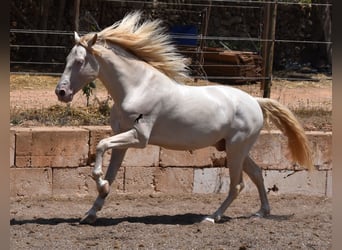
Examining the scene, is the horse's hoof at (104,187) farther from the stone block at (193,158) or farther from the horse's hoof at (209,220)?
the stone block at (193,158)

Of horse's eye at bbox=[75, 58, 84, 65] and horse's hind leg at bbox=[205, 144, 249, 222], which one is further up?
horse's eye at bbox=[75, 58, 84, 65]

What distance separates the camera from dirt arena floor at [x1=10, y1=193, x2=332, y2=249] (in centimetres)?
A: 528

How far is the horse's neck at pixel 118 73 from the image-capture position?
5.91m

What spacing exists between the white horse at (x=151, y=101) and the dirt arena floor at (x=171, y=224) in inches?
12.1

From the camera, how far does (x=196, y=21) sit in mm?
16844

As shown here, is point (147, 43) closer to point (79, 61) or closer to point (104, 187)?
point (79, 61)

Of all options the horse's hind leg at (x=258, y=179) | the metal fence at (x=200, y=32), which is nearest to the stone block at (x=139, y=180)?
the horse's hind leg at (x=258, y=179)

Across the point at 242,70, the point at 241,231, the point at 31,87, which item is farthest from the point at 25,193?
the point at 242,70

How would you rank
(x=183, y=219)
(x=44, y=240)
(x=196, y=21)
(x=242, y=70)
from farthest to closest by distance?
1. (x=196, y=21)
2. (x=242, y=70)
3. (x=183, y=219)
4. (x=44, y=240)

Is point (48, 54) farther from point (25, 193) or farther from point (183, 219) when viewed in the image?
point (183, 219)

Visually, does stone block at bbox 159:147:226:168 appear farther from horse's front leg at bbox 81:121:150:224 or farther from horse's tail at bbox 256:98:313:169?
horse's front leg at bbox 81:121:150:224

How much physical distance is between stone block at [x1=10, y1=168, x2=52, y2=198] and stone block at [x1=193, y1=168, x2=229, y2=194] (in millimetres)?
1584

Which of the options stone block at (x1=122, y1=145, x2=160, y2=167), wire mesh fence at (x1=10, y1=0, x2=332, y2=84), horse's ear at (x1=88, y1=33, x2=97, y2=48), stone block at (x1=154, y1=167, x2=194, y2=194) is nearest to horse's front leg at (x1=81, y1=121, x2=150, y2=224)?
horse's ear at (x1=88, y1=33, x2=97, y2=48)

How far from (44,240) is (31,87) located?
22.6ft
